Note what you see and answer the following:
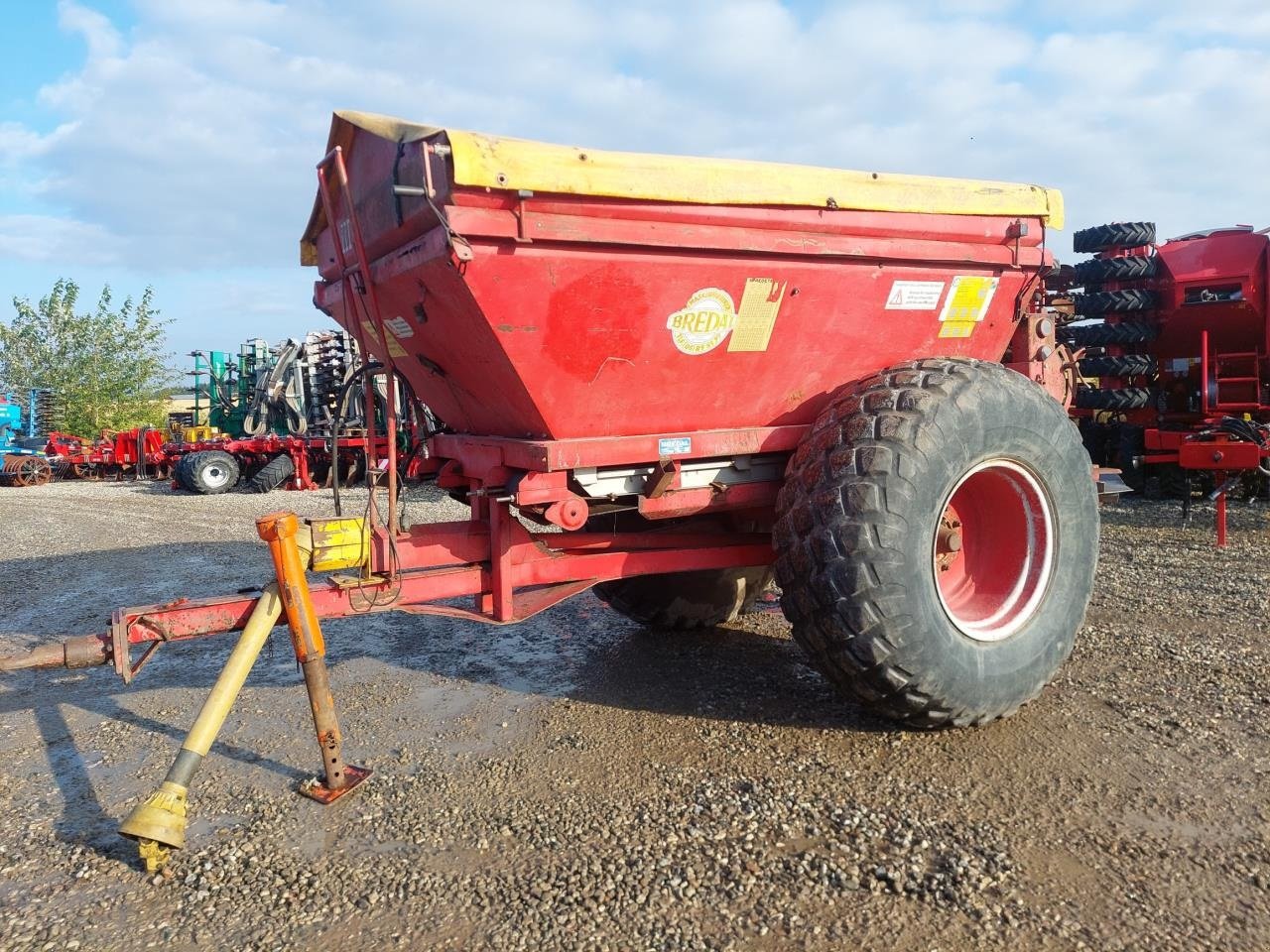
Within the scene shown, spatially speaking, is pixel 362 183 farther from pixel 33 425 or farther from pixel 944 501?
pixel 33 425

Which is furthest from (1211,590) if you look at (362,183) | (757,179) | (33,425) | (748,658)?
(33,425)

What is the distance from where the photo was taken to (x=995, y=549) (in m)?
4.04

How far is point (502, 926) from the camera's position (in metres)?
2.39

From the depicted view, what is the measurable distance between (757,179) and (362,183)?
1.54 meters

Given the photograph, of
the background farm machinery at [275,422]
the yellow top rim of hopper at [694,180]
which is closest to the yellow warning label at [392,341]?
the yellow top rim of hopper at [694,180]

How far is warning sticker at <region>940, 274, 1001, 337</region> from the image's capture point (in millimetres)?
3961

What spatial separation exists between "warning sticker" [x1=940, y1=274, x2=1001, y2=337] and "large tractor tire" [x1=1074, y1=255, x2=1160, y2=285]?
5.68m

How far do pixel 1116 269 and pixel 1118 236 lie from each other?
35 cm

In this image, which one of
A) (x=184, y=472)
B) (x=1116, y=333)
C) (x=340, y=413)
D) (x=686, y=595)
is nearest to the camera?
(x=340, y=413)

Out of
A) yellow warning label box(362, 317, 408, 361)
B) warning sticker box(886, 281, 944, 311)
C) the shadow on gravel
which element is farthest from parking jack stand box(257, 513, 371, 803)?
warning sticker box(886, 281, 944, 311)

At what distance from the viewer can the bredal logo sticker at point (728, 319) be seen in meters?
3.37

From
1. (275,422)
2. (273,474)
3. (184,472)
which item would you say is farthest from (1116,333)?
(275,422)

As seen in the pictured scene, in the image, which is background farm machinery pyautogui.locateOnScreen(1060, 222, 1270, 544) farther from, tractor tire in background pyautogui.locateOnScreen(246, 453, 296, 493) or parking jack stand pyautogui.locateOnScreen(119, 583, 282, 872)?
tractor tire in background pyautogui.locateOnScreen(246, 453, 296, 493)

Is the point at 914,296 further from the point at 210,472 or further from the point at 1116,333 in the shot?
the point at 210,472
